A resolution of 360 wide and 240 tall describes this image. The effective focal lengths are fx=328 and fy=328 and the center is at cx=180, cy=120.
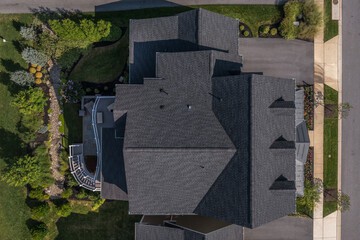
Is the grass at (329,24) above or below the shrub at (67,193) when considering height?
above

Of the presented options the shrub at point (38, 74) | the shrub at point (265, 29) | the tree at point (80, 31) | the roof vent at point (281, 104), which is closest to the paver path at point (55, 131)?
the shrub at point (38, 74)

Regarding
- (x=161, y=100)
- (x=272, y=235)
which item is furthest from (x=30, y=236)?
(x=272, y=235)

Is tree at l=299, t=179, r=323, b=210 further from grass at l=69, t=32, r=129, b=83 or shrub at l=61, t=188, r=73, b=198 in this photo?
shrub at l=61, t=188, r=73, b=198

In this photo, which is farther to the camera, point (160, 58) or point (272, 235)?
point (272, 235)

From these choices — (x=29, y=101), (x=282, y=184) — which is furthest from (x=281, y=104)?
(x=29, y=101)

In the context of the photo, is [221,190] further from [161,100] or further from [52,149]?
[52,149]

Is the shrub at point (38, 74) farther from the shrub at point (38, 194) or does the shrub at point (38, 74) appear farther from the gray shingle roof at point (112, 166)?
the shrub at point (38, 194)
